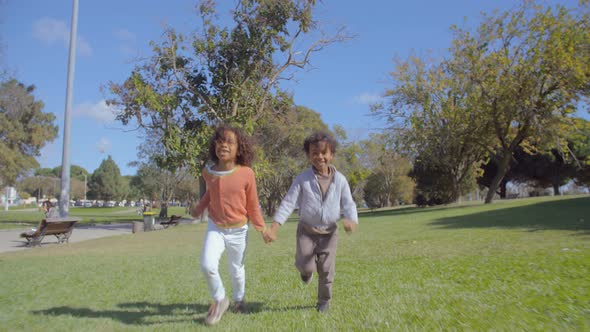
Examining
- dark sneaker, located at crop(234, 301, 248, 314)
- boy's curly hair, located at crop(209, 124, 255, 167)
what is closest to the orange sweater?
boy's curly hair, located at crop(209, 124, 255, 167)

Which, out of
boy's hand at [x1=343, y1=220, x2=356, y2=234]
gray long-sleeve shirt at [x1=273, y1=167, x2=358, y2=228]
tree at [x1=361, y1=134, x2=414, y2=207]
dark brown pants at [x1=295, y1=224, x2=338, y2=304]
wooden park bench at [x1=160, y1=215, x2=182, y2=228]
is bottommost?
wooden park bench at [x1=160, y1=215, x2=182, y2=228]

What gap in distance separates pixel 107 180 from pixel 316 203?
116077mm

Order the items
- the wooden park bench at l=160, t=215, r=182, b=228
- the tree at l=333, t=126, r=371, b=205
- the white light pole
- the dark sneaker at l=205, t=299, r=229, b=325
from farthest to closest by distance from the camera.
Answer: the tree at l=333, t=126, r=371, b=205, the wooden park bench at l=160, t=215, r=182, b=228, the white light pole, the dark sneaker at l=205, t=299, r=229, b=325

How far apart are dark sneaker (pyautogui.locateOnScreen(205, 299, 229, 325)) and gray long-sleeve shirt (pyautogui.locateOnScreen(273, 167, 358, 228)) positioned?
95 cm

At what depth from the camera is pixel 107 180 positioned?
110 meters

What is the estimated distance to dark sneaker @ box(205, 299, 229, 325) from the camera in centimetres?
399

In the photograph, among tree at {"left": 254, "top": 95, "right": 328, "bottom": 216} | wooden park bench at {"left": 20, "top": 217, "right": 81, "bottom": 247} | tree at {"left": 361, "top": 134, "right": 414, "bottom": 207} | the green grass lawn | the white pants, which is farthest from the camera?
tree at {"left": 361, "top": 134, "right": 414, "bottom": 207}

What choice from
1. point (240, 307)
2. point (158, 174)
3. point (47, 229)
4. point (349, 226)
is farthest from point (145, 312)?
point (158, 174)

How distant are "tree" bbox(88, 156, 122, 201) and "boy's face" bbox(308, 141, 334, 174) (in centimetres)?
11464

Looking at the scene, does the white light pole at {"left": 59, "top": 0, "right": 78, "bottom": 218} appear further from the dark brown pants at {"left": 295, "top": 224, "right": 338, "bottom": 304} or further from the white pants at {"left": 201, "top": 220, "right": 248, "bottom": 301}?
the dark brown pants at {"left": 295, "top": 224, "right": 338, "bottom": 304}

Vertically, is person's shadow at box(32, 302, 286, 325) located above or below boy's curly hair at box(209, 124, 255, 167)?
below

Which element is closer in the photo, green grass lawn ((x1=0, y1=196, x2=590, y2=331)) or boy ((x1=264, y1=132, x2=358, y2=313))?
green grass lawn ((x1=0, y1=196, x2=590, y2=331))

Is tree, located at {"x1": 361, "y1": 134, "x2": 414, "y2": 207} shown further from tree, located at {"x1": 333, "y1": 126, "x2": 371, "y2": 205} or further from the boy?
the boy

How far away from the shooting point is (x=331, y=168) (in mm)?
4645
